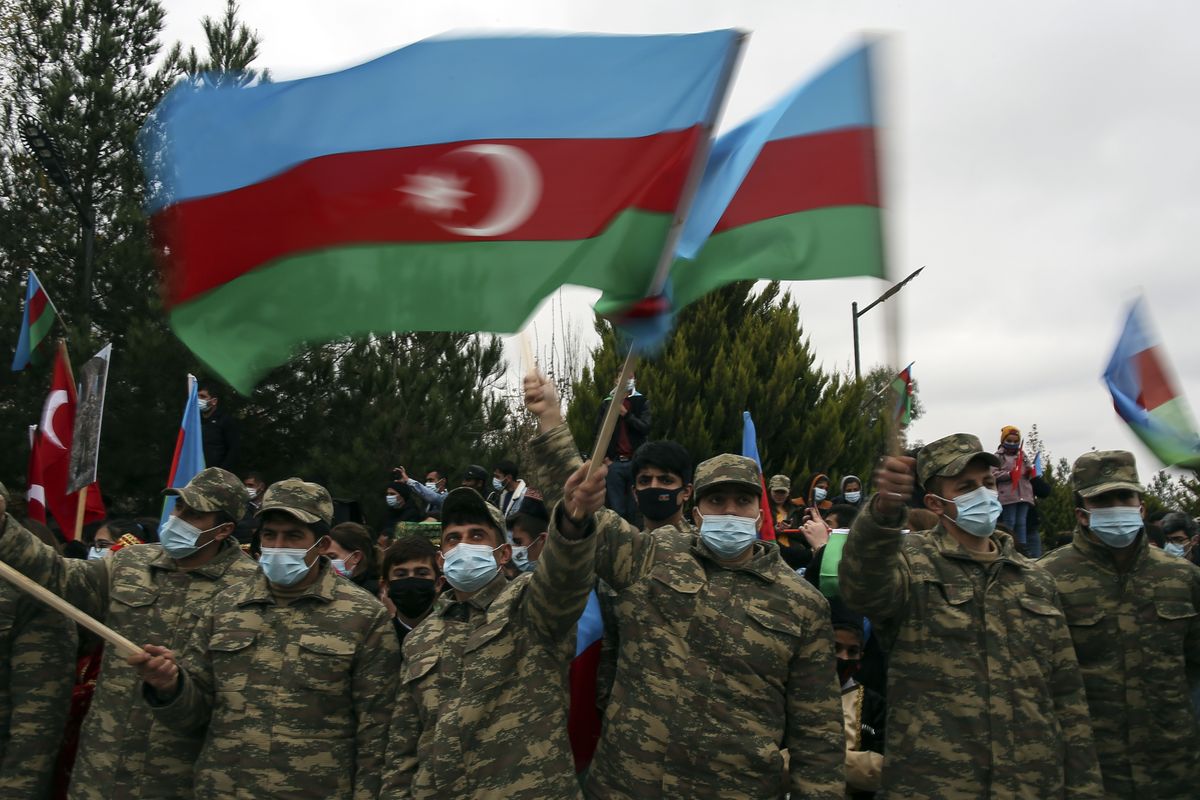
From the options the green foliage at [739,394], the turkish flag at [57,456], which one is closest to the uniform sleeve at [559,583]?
the turkish flag at [57,456]

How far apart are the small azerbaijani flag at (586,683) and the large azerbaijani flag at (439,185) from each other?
58.2 inches

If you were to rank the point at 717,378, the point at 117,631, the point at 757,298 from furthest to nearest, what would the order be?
the point at 757,298
the point at 717,378
the point at 117,631

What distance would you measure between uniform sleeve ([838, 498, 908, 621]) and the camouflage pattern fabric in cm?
175

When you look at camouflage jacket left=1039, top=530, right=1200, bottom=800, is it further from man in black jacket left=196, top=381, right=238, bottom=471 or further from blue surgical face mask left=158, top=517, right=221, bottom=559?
man in black jacket left=196, top=381, right=238, bottom=471

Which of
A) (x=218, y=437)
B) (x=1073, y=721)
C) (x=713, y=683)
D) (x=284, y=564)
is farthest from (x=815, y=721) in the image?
(x=218, y=437)

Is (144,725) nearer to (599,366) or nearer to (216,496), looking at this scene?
(216,496)

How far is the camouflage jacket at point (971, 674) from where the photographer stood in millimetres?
4145

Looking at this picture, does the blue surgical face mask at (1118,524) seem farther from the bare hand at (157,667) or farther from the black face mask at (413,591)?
the bare hand at (157,667)

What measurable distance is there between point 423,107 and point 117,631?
2732 mm

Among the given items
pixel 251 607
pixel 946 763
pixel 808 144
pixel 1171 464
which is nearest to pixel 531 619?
pixel 251 607

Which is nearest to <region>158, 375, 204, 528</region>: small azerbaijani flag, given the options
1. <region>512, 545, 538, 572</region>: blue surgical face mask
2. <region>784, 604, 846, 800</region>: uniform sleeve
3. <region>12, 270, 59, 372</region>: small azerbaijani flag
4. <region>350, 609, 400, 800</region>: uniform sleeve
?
<region>12, 270, 59, 372</region>: small azerbaijani flag

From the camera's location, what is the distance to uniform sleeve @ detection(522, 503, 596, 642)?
3.72m

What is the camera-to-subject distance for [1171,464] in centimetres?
511

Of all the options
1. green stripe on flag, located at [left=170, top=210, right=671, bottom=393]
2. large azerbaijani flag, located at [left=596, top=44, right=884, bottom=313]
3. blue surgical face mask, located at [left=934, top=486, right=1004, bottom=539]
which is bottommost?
blue surgical face mask, located at [left=934, top=486, right=1004, bottom=539]
